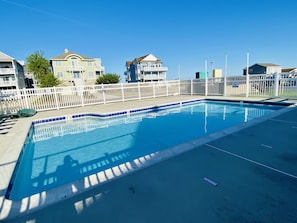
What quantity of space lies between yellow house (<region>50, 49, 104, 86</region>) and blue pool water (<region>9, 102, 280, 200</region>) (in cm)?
2394

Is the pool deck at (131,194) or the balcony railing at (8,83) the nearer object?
the pool deck at (131,194)

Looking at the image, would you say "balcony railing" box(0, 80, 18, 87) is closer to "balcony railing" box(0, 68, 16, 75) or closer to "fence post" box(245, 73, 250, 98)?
"balcony railing" box(0, 68, 16, 75)

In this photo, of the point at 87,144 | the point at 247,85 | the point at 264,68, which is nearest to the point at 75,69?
the point at 247,85

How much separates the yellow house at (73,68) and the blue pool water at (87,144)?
78.5ft

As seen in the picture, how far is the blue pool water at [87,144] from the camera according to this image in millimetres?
3386

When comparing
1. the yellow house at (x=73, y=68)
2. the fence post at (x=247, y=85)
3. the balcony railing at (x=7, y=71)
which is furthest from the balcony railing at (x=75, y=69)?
the fence post at (x=247, y=85)

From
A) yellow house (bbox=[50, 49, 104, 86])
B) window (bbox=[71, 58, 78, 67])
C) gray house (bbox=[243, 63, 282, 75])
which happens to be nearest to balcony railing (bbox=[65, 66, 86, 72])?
yellow house (bbox=[50, 49, 104, 86])

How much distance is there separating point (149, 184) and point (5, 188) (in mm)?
2154

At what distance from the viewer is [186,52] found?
25.5 metres

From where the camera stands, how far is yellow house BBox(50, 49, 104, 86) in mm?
29625

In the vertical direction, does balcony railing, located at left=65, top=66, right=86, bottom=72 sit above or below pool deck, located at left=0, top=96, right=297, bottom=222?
above

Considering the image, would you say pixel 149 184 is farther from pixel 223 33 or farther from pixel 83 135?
pixel 223 33

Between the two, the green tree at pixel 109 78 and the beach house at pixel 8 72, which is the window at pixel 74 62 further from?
the beach house at pixel 8 72

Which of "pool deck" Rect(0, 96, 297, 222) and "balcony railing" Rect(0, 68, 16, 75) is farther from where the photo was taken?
"balcony railing" Rect(0, 68, 16, 75)
